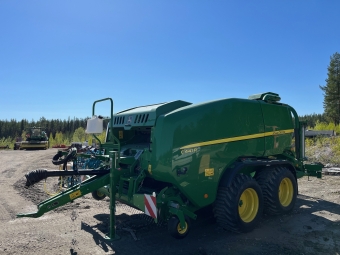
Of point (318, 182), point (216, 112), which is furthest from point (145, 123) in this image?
point (318, 182)

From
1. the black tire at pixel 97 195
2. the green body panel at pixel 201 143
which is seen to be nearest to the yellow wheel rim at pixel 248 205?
the green body panel at pixel 201 143

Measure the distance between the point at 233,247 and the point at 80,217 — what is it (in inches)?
118

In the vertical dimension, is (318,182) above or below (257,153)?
below

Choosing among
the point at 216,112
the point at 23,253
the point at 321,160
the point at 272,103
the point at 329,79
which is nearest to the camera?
the point at 23,253

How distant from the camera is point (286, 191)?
6.25m

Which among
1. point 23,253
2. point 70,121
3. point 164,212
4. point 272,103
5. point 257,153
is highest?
point 70,121

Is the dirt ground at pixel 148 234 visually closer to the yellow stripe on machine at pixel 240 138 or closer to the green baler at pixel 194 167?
the green baler at pixel 194 167

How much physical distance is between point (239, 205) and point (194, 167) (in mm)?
1266

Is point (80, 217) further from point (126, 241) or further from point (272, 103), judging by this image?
point (272, 103)

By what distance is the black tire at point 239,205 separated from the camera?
4727 mm

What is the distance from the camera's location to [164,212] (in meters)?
4.32

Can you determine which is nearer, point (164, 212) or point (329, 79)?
point (164, 212)

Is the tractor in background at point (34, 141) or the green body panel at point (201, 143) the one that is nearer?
the green body panel at point (201, 143)

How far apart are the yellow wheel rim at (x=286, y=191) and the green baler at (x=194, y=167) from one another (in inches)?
5.1
